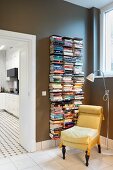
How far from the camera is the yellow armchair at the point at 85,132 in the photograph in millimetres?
2770

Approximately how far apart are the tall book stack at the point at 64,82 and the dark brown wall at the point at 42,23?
0.14 metres

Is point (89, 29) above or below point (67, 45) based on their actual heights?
above

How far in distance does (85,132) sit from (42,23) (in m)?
2.22

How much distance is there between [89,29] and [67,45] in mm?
916

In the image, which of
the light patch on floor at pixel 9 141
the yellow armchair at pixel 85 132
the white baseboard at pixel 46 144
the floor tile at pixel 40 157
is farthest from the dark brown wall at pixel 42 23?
the yellow armchair at pixel 85 132

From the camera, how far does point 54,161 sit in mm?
2896

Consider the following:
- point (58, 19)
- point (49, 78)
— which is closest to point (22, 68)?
point (49, 78)

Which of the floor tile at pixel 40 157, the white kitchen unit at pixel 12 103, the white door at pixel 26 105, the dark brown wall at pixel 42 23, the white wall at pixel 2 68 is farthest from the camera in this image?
the white wall at pixel 2 68

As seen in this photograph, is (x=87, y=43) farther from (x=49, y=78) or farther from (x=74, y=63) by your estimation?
(x=49, y=78)

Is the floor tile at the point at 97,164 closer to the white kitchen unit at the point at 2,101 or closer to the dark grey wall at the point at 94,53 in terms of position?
the dark grey wall at the point at 94,53

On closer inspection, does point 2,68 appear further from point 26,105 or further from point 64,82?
point 64,82

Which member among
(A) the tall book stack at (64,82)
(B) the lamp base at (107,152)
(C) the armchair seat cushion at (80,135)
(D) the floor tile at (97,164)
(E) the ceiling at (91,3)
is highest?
(E) the ceiling at (91,3)

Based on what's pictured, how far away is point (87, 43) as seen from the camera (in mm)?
4012

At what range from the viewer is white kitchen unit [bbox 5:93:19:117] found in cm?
618
